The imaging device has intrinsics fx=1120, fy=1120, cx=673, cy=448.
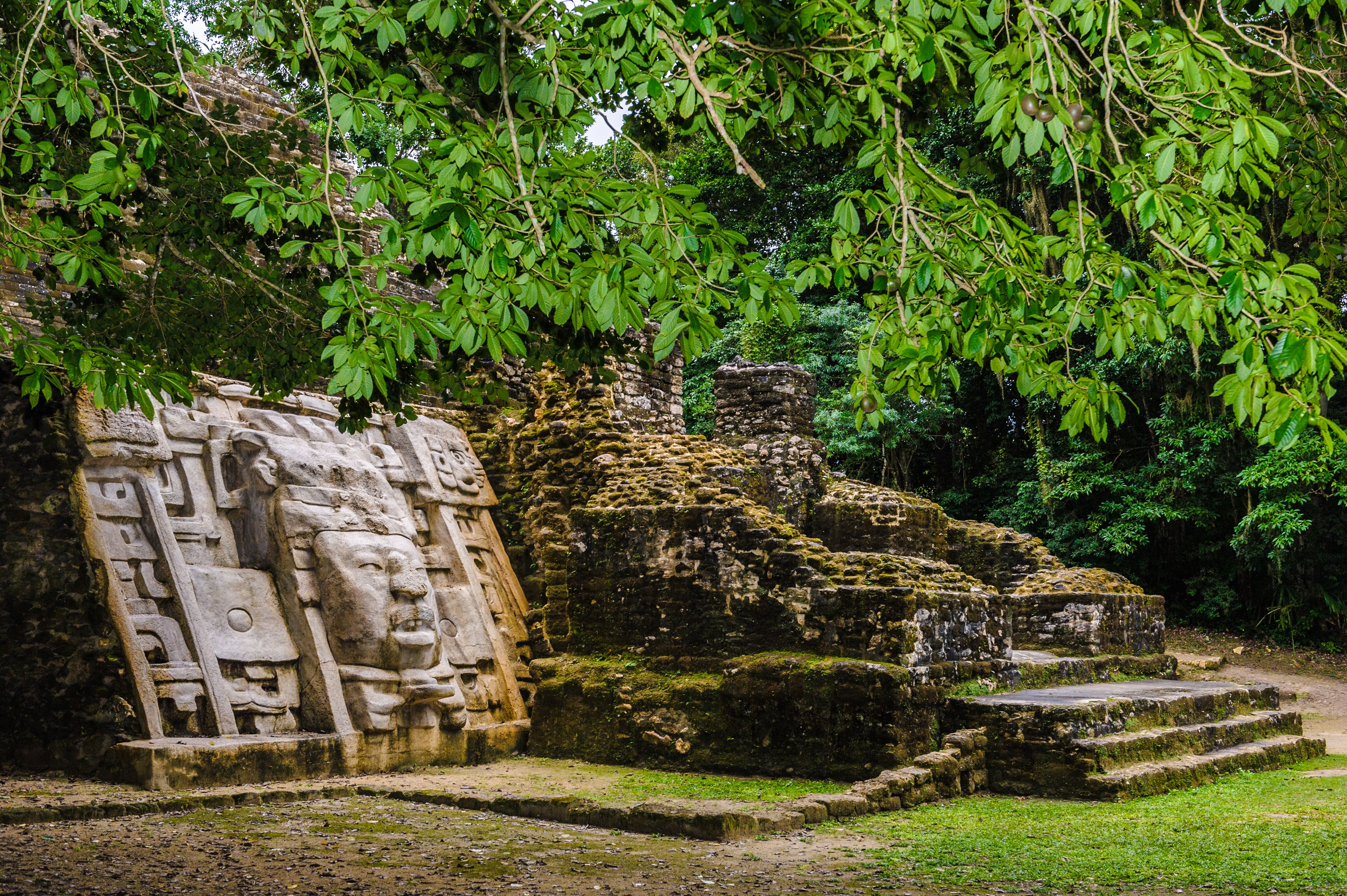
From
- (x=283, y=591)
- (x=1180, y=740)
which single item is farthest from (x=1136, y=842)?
(x=283, y=591)

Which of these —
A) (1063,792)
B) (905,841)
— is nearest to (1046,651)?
(1063,792)

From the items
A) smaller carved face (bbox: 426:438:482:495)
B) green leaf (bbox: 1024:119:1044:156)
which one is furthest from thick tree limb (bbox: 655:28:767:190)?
smaller carved face (bbox: 426:438:482:495)

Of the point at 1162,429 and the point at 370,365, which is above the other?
the point at 1162,429

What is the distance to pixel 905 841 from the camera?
5812 mm

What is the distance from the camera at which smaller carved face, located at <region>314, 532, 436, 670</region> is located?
7742 mm

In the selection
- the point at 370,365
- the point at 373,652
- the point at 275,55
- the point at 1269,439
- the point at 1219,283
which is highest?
the point at 275,55

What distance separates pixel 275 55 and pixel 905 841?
4789 millimetres

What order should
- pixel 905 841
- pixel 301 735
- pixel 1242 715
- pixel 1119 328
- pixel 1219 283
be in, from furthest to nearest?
pixel 1242 715, pixel 301 735, pixel 905 841, pixel 1119 328, pixel 1219 283

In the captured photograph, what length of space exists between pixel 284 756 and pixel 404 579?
1.51 m

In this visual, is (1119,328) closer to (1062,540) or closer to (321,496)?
(321,496)

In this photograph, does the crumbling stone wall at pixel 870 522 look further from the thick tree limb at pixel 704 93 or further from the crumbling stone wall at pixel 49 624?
the thick tree limb at pixel 704 93

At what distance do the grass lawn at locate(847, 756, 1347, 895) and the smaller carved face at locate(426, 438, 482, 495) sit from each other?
15.1ft

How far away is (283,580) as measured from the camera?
306 inches

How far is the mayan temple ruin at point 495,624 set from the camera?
268 inches
